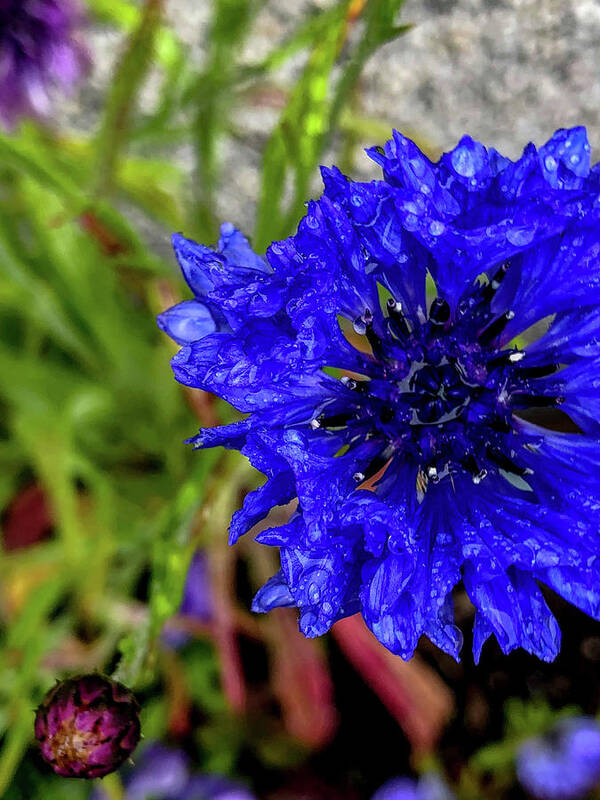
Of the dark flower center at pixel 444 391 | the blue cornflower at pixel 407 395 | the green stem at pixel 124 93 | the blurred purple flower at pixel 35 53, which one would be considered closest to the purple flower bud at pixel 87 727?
the blue cornflower at pixel 407 395

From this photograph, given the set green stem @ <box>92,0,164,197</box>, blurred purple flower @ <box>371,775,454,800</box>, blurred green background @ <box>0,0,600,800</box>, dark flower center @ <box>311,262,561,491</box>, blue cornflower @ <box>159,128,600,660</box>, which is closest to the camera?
blue cornflower @ <box>159,128,600,660</box>

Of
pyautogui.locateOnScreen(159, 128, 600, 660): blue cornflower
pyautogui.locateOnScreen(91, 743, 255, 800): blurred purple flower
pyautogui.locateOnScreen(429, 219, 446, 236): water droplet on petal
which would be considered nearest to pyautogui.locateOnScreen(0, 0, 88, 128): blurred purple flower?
pyautogui.locateOnScreen(159, 128, 600, 660): blue cornflower

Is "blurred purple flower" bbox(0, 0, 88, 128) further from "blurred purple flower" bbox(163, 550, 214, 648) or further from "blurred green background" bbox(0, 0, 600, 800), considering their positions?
"blurred purple flower" bbox(163, 550, 214, 648)

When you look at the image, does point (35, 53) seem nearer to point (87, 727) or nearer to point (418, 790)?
point (87, 727)

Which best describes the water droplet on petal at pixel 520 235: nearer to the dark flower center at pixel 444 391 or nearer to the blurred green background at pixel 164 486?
the dark flower center at pixel 444 391

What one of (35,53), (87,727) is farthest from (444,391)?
(35,53)

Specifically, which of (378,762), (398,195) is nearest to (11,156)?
(398,195)
